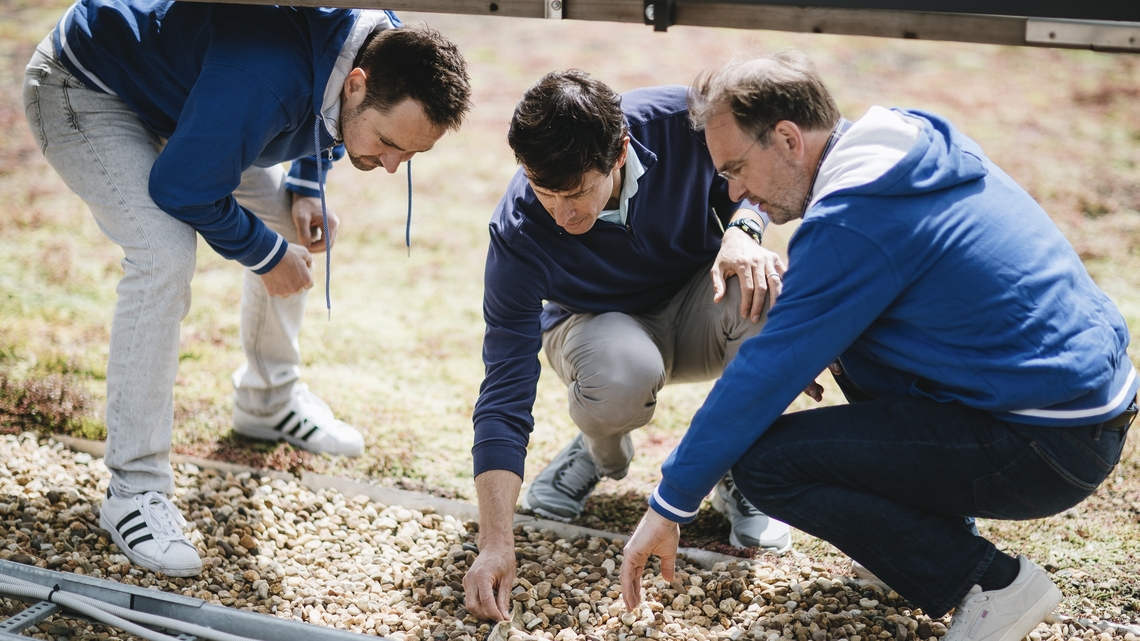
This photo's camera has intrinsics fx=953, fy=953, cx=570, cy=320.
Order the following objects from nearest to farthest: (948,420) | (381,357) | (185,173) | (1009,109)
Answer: (948,420) < (185,173) < (381,357) < (1009,109)

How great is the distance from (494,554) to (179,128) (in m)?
1.47

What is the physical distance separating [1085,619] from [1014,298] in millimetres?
1148

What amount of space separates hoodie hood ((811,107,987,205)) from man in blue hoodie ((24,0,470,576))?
1.16 m

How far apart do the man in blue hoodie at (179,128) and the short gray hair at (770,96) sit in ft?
2.83

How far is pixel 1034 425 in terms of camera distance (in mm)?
2207

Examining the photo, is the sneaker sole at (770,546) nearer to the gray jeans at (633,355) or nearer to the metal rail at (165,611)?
the gray jeans at (633,355)

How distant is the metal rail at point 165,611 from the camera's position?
7.94 ft

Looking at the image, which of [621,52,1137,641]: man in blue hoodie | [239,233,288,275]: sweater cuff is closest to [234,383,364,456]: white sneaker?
[239,233,288,275]: sweater cuff

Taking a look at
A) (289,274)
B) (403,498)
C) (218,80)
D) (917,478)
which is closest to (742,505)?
(917,478)

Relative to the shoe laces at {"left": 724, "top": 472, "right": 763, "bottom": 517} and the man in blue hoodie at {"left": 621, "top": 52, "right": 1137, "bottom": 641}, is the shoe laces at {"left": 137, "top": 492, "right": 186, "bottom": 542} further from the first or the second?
the shoe laces at {"left": 724, "top": 472, "right": 763, "bottom": 517}

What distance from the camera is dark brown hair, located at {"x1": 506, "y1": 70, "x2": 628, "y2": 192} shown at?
2.54 metres

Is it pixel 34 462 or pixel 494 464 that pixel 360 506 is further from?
pixel 34 462

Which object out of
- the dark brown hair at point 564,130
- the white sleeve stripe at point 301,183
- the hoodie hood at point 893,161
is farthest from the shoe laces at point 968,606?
the white sleeve stripe at point 301,183

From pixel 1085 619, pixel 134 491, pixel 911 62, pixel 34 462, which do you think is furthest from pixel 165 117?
pixel 911 62
